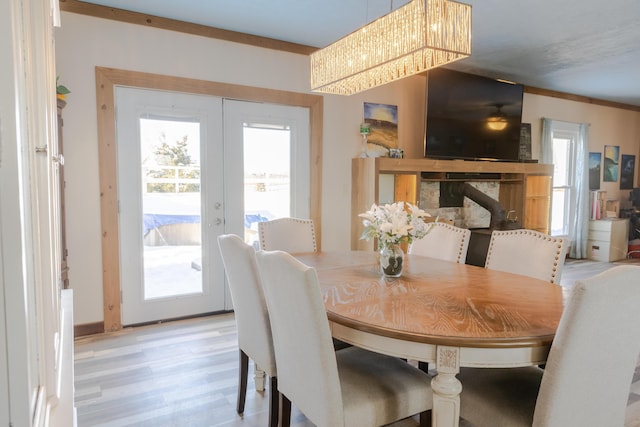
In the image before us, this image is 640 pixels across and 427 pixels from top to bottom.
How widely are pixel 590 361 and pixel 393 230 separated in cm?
99

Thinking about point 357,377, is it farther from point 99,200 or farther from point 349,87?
point 99,200

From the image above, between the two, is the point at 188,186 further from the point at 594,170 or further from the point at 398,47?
the point at 594,170

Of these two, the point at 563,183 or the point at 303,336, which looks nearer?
the point at 303,336

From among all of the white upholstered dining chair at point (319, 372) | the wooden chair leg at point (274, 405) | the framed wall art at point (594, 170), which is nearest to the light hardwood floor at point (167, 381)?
the wooden chair leg at point (274, 405)

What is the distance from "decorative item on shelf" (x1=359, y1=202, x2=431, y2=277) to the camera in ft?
6.93

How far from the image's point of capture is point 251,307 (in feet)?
6.57

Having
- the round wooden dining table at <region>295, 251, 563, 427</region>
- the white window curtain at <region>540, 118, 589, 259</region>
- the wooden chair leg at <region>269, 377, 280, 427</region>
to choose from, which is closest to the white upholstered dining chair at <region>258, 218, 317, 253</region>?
the round wooden dining table at <region>295, 251, 563, 427</region>

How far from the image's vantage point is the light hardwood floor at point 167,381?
7.25ft

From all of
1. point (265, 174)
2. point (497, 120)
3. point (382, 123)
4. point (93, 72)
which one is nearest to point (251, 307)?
point (265, 174)

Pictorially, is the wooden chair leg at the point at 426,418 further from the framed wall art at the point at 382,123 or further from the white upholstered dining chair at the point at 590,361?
the framed wall art at the point at 382,123

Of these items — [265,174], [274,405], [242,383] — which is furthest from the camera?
[265,174]

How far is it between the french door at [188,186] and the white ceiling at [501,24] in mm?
688

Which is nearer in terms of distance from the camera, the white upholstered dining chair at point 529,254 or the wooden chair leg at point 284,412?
the wooden chair leg at point 284,412

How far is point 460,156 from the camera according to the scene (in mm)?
4926
